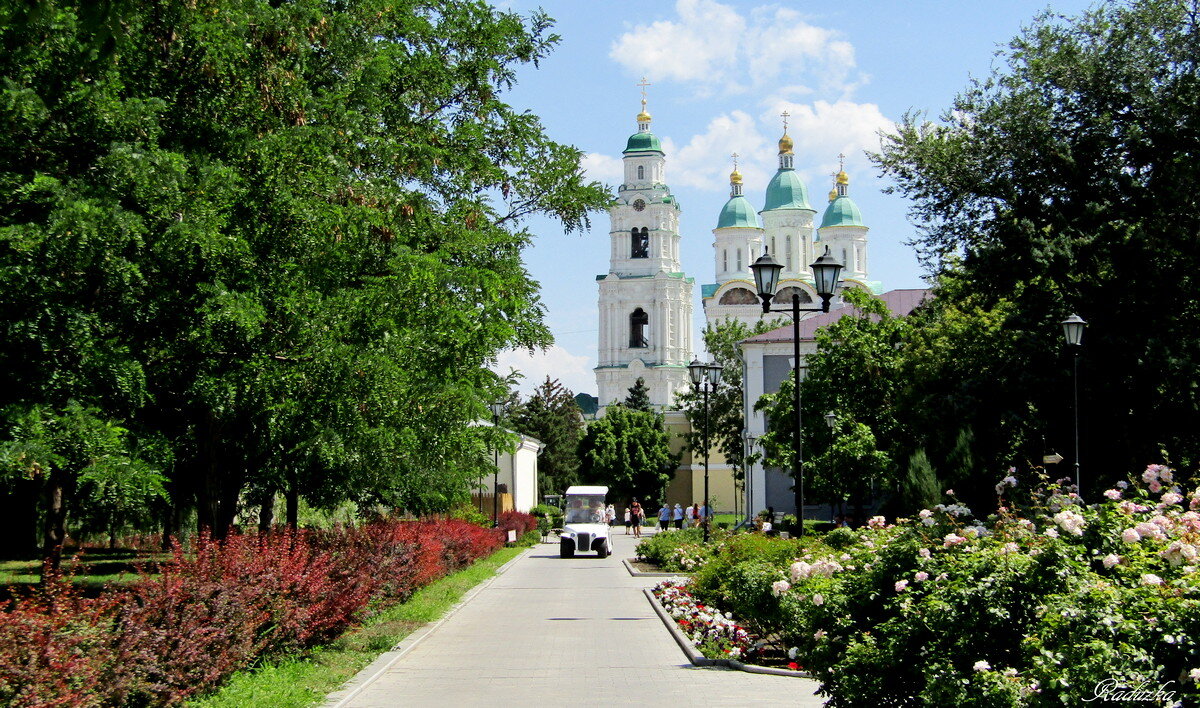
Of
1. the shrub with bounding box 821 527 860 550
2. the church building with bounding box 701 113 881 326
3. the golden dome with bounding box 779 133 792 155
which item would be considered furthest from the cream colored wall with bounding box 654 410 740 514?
the shrub with bounding box 821 527 860 550

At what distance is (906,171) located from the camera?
29.2m

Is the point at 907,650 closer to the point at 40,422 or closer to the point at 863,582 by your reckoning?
the point at 863,582

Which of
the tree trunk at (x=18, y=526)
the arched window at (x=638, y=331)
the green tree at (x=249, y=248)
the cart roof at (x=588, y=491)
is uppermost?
the arched window at (x=638, y=331)

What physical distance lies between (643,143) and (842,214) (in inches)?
781


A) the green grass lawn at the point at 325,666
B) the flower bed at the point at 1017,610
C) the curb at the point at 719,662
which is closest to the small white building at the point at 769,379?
the green grass lawn at the point at 325,666

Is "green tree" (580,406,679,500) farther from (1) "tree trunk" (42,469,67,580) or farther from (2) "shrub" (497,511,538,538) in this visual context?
(1) "tree trunk" (42,469,67,580)

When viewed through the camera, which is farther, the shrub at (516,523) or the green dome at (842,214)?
the green dome at (842,214)

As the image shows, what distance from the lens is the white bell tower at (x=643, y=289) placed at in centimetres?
10975

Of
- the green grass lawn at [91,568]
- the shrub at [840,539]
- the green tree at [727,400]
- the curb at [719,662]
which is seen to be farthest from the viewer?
the green tree at [727,400]

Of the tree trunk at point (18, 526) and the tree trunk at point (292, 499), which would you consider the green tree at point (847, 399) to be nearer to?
the tree trunk at point (292, 499)

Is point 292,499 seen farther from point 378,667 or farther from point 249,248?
point 378,667

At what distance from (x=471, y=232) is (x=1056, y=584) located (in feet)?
41.5

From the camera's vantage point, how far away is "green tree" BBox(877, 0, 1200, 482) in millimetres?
25719

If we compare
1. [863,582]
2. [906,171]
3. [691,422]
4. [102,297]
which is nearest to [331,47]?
[102,297]
